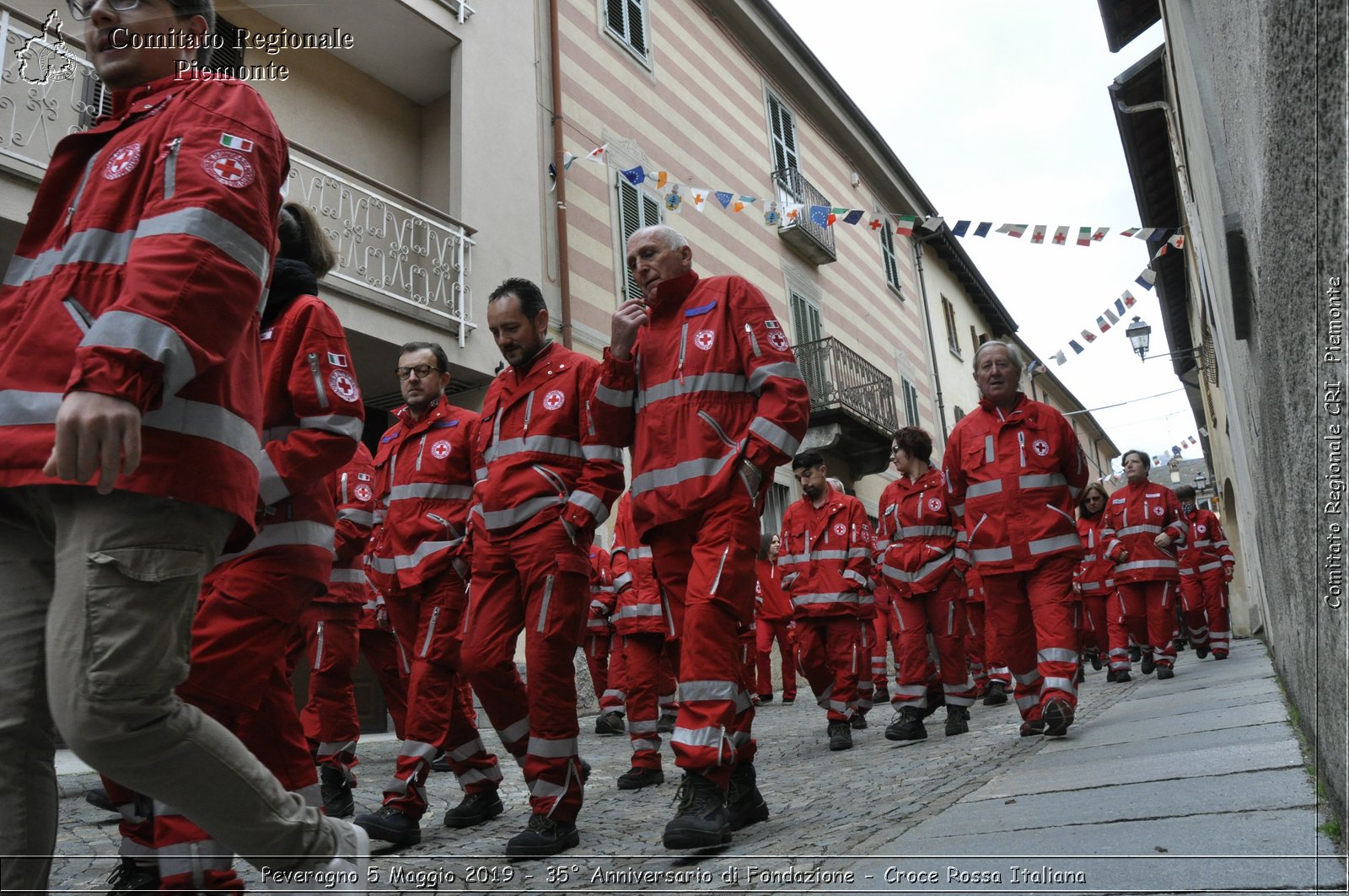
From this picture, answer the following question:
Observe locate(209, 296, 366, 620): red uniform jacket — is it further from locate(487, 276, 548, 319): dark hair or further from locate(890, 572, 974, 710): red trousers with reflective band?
locate(890, 572, 974, 710): red trousers with reflective band

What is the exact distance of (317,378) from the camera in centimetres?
337

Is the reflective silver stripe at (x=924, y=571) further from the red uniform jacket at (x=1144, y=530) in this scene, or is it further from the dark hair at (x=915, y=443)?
the red uniform jacket at (x=1144, y=530)

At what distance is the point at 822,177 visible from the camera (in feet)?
75.7

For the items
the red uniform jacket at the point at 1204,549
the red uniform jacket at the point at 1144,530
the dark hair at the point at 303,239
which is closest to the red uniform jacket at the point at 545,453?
the dark hair at the point at 303,239

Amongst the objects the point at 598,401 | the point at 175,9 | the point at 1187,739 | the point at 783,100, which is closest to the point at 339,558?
the point at 598,401

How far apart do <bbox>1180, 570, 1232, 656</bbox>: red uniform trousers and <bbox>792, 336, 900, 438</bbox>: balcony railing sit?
310 inches

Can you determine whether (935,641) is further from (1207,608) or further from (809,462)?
(1207,608)

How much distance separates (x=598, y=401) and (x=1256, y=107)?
251 cm

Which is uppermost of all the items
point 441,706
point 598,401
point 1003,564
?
point 598,401

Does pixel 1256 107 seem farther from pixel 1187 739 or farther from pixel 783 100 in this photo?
pixel 783 100

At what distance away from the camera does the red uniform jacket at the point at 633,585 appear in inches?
293

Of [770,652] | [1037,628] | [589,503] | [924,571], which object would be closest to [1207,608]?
[770,652]

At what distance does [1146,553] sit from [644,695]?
647cm

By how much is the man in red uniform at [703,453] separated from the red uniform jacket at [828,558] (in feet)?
11.7
